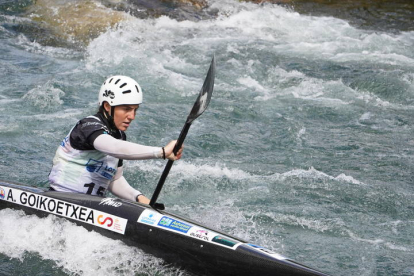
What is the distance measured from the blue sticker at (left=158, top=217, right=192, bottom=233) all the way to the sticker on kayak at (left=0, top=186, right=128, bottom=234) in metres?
0.30

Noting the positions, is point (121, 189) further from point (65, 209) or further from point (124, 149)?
point (124, 149)

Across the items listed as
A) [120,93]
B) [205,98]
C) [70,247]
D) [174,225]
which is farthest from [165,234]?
[120,93]

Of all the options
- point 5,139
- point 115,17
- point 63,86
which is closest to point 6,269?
point 5,139

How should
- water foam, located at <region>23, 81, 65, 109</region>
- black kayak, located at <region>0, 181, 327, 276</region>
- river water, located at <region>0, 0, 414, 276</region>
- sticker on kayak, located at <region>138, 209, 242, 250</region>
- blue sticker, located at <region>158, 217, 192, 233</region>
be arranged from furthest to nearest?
water foam, located at <region>23, 81, 65, 109</region>
river water, located at <region>0, 0, 414, 276</region>
blue sticker, located at <region>158, 217, 192, 233</region>
sticker on kayak, located at <region>138, 209, 242, 250</region>
black kayak, located at <region>0, 181, 327, 276</region>

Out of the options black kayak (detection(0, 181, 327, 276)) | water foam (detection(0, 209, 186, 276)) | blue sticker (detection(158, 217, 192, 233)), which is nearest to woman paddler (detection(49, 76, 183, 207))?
black kayak (detection(0, 181, 327, 276))

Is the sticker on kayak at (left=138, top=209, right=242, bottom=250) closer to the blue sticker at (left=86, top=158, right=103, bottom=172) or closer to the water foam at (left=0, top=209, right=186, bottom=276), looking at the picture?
the water foam at (left=0, top=209, right=186, bottom=276)

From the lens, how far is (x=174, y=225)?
15.2 ft

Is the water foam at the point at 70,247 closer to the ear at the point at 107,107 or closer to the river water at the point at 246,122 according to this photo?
the river water at the point at 246,122

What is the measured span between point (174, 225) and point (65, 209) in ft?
3.14

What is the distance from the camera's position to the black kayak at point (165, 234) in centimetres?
434

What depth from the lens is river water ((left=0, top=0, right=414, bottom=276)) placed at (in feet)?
18.4

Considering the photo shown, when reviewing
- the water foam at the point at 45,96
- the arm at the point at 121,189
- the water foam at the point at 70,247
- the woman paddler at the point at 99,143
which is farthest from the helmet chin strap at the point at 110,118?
the water foam at the point at 45,96

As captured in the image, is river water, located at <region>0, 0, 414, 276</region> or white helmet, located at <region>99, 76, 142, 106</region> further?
river water, located at <region>0, 0, 414, 276</region>

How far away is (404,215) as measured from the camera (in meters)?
6.57
